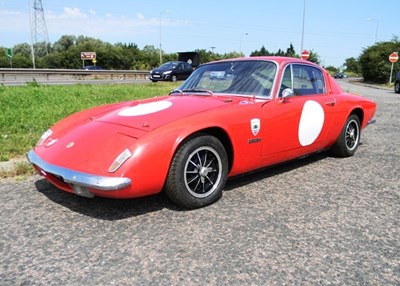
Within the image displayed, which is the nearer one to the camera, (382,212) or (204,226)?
(204,226)

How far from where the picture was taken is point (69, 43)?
3656 inches

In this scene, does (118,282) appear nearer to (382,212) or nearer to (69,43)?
(382,212)

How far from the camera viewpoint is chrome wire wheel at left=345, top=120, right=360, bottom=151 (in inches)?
203

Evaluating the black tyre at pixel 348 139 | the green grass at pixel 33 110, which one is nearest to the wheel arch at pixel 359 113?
the black tyre at pixel 348 139

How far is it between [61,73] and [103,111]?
26475mm

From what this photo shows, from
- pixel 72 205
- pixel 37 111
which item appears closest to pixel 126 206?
pixel 72 205

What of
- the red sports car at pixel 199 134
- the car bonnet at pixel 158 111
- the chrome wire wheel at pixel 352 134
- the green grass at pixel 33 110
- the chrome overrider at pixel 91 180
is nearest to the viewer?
the chrome overrider at pixel 91 180

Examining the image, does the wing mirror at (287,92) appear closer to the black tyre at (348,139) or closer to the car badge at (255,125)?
the car badge at (255,125)

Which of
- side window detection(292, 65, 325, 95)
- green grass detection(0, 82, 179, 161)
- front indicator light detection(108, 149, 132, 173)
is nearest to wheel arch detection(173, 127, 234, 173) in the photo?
front indicator light detection(108, 149, 132, 173)

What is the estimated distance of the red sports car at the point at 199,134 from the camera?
2918 millimetres

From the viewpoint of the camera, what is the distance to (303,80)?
14.8 feet

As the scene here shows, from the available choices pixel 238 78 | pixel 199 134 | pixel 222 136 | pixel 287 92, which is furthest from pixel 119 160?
pixel 287 92

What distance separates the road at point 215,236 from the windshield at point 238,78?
3.20ft

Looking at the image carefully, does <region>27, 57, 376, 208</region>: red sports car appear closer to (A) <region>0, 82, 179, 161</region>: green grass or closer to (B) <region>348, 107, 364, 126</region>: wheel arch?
(B) <region>348, 107, 364, 126</region>: wheel arch
